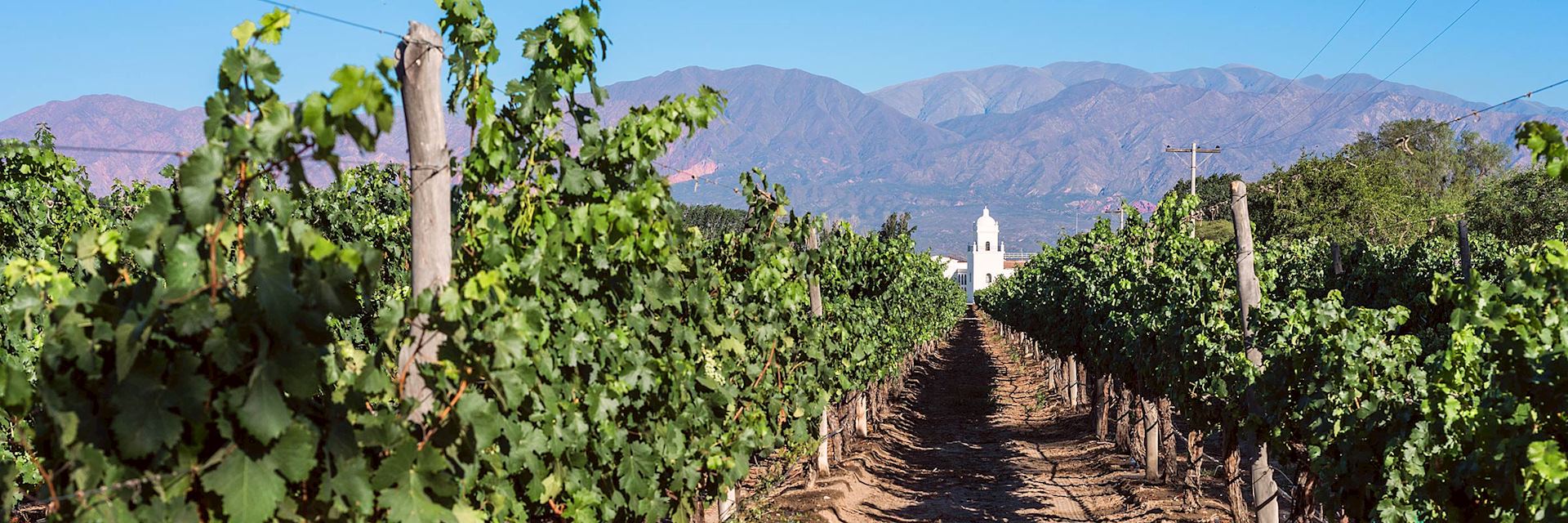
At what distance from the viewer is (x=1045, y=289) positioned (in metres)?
24.6

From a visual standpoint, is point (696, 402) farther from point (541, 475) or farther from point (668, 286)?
point (541, 475)

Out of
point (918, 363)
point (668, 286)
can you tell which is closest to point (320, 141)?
point (668, 286)

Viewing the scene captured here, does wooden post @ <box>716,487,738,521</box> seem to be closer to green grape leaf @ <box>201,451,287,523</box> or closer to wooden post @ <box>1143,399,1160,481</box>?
wooden post @ <box>1143,399,1160,481</box>

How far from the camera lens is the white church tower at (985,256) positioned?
14462 cm

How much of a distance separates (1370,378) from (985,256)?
463 feet

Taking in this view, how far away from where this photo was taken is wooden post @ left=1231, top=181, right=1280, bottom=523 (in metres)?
8.86

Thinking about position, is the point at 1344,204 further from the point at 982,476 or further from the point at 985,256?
the point at 985,256

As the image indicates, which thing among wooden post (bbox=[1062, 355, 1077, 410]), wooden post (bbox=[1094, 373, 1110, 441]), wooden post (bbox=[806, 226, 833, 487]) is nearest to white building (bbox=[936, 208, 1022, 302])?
wooden post (bbox=[1062, 355, 1077, 410])

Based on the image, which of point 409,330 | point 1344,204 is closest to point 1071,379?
point 409,330

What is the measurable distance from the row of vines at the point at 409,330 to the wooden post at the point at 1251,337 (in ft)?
11.0

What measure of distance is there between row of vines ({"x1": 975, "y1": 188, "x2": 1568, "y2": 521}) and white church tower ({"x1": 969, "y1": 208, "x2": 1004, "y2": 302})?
130254 millimetres

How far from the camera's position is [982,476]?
15.0 metres

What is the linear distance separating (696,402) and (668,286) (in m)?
0.94

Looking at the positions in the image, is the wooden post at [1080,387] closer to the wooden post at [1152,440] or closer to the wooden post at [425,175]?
the wooden post at [1152,440]
